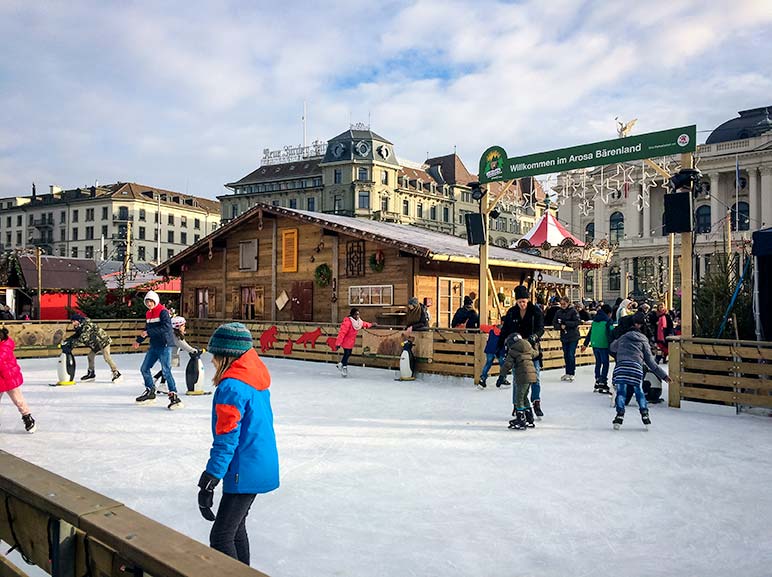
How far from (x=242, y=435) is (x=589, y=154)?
10.0 meters

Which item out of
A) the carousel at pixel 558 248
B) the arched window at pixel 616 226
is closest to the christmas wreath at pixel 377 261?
the carousel at pixel 558 248

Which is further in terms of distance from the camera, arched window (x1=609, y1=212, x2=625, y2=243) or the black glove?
arched window (x1=609, y1=212, x2=625, y2=243)

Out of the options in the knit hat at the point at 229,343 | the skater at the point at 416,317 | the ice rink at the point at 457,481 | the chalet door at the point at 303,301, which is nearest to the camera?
the knit hat at the point at 229,343

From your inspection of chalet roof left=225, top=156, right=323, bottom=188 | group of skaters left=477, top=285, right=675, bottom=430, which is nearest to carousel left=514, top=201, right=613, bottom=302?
group of skaters left=477, top=285, right=675, bottom=430

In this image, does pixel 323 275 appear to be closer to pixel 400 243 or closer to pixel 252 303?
pixel 252 303

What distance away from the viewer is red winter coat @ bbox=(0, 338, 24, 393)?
7.38 m

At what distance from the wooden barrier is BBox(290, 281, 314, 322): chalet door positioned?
1689 cm

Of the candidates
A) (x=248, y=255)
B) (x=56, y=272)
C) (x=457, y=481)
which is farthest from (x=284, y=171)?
(x=457, y=481)

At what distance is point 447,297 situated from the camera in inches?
727

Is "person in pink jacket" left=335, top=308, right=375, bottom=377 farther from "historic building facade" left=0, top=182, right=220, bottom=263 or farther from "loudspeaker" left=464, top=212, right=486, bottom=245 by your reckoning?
"historic building facade" left=0, top=182, right=220, bottom=263

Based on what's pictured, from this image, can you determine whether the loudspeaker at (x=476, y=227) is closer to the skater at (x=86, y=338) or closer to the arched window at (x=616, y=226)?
the skater at (x=86, y=338)

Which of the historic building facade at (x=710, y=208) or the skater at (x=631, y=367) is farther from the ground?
the historic building facade at (x=710, y=208)

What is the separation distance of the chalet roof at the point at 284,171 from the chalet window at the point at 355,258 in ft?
173

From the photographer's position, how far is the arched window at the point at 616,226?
2419 inches
